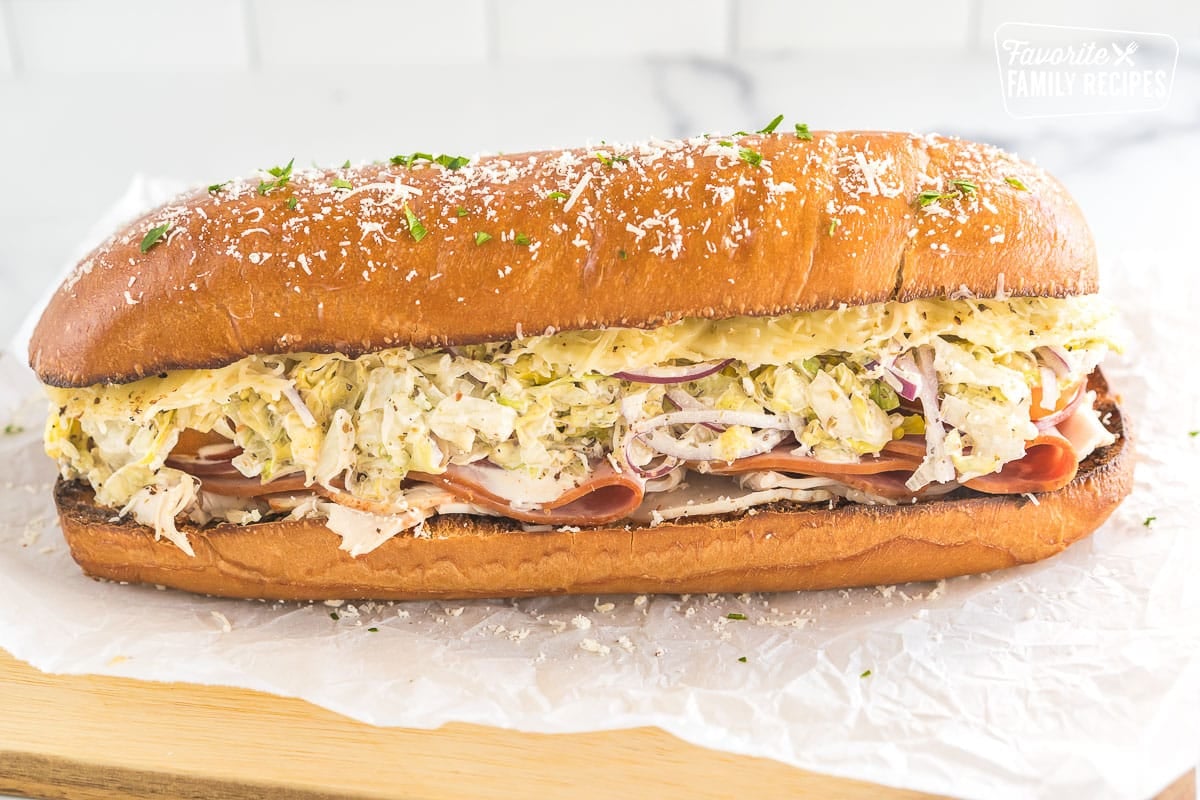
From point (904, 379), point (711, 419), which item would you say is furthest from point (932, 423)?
point (711, 419)

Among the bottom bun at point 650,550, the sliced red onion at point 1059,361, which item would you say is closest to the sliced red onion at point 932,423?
the bottom bun at point 650,550

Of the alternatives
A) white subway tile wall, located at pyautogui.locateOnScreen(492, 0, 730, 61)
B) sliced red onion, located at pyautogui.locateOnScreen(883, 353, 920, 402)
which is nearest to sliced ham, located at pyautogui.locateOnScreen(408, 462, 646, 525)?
sliced red onion, located at pyautogui.locateOnScreen(883, 353, 920, 402)

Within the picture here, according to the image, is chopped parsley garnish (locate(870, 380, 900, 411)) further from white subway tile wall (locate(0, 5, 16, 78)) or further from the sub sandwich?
white subway tile wall (locate(0, 5, 16, 78))

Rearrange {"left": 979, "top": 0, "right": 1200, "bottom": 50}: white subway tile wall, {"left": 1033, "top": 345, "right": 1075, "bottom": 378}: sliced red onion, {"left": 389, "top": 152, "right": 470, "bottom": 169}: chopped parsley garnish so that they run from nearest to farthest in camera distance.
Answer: {"left": 1033, "top": 345, "right": 1075, "bottom": 378}: sliced red onion < {"left": 389, "top": 152, "right": 470, "bottom": 169}: chopped parsley garnish < {"left": 979, "top": 0, "right": 1200, "bottom": 50}: white subway tile wall

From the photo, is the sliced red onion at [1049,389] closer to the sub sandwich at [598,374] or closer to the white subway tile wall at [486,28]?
the sub sandwich at [598,374]

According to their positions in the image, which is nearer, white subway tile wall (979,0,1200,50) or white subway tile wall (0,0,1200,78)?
white subway tile wall (979,0,1200,50)

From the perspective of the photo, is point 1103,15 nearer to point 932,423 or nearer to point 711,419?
point 932,423

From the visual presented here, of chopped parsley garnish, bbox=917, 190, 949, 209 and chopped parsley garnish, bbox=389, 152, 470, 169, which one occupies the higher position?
chopped parsley garnish, bbox=389, 152, 470, 169
